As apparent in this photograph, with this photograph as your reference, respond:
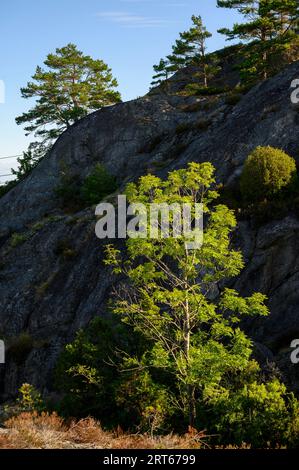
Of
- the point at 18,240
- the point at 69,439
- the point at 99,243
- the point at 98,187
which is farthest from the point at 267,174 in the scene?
the point at 18,240

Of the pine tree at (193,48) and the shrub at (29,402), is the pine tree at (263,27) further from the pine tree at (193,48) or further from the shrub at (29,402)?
the shrub at (29,402)

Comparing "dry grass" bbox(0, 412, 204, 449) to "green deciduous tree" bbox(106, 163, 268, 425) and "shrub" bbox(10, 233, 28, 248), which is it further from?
"shrub" bbox(10, 233, 28, 248)

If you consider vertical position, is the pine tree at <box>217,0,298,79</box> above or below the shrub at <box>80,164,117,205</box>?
above

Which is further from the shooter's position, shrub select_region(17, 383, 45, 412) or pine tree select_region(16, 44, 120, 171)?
pine tree select_region(16, 44, 120, 171)

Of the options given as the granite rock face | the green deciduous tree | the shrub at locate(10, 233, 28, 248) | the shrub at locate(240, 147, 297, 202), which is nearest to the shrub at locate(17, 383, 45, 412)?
the green deciduous tree

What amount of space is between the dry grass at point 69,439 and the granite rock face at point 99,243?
25.0 feet

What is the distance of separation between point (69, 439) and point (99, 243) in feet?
66.1

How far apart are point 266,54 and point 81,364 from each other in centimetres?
3748

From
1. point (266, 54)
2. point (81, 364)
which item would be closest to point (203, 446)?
point (81, 364)

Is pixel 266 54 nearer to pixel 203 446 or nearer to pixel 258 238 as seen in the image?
pixel 258 238

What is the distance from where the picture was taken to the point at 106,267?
96.4ft

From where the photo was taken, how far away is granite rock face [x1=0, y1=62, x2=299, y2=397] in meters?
22.0

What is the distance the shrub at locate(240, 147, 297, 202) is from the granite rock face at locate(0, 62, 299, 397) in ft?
7.09

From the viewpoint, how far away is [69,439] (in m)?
12.3
